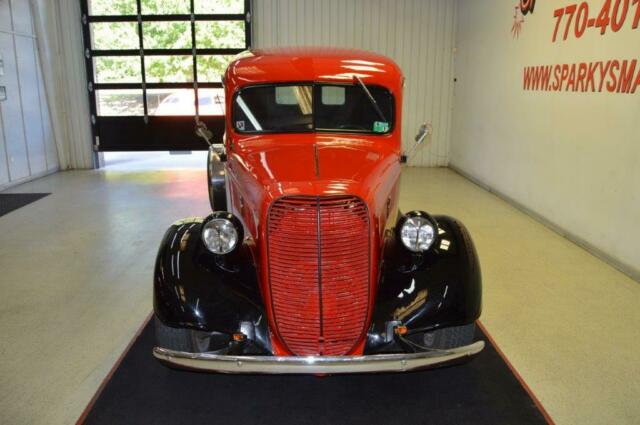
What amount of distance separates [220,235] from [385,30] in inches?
279

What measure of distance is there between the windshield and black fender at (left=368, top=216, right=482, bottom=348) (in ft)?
3.20

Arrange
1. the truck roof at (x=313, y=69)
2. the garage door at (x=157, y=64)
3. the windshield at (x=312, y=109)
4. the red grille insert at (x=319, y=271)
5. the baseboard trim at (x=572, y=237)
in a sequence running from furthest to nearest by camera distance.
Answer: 1. the garage door at (x=157, y=64)
2. the baseboard trim at (x=572, y=237)
3. the truck roof at (x=313, y=69)
4. the windshield at (x=312, y=109)
5. the red grille insert at (x=319, y=271)

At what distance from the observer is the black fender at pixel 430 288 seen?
234cm

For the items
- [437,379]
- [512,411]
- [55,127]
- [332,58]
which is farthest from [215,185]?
[55,127]

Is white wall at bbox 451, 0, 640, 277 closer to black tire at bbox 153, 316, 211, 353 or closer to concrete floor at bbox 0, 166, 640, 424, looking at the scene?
concrete floor at bbox 0, 166, 640, 424

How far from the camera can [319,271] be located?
227 centimetres

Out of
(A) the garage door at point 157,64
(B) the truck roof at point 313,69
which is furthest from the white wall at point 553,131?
(A) the garage door at point 157,64

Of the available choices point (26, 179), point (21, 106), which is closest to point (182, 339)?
point (26, 179)

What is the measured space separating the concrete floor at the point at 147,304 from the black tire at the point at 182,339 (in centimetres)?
54

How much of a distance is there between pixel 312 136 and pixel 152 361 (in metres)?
1.57

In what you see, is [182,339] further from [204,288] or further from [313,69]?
[313,69]

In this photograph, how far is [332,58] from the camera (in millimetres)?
3436

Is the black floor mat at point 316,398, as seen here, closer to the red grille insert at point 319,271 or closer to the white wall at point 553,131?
the red grille insert at point 319,271

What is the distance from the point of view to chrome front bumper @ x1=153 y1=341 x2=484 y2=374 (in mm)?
2104
